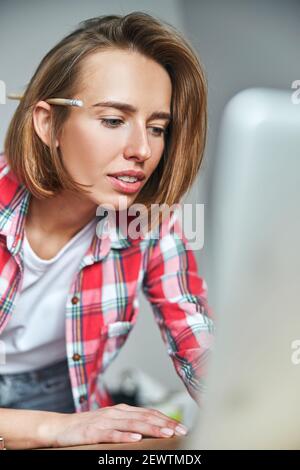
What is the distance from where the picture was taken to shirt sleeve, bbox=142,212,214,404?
95 cm

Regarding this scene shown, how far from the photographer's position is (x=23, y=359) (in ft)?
3.38

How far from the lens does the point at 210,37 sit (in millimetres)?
891

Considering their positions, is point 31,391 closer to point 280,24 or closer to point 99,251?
Answer: point 99,251

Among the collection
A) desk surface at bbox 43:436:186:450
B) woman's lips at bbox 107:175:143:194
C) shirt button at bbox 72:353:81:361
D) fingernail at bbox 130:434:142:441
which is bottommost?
desk surface at bbox 43:436:186:450

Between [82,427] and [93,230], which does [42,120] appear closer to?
[93,230]

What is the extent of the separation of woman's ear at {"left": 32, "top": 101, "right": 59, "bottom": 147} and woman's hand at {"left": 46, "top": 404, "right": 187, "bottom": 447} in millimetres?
377

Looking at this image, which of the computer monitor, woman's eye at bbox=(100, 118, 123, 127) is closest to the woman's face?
woman's eye at bbox=(100, 118, 123, 127)

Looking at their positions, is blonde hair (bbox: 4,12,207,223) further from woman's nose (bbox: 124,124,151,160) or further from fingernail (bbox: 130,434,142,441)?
fingernail (bbox: 130,434,142,441)

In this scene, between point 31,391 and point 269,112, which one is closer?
point 269,112

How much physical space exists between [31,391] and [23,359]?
70 millimetres

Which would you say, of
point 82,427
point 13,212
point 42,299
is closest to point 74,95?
point 13,212

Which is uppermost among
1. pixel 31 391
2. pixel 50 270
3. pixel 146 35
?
pixel 146 35

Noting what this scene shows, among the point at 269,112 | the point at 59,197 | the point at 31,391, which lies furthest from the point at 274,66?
the point at 31,391

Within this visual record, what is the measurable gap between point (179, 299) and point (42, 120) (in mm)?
342
